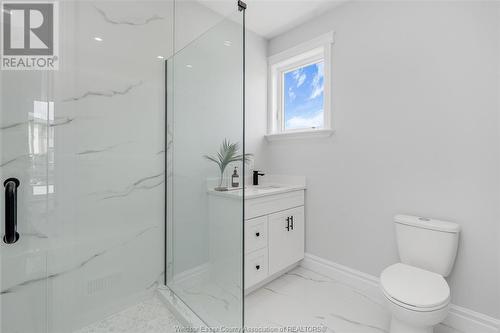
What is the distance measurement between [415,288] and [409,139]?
1.05m

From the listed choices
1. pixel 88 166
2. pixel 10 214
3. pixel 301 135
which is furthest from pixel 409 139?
pixel 10 214

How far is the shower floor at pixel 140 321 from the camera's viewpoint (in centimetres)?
149

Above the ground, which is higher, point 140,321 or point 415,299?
point 415,299

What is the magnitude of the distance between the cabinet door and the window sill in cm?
75

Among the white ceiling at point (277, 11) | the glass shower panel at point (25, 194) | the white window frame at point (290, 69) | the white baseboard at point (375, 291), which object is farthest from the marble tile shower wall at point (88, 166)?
the white baseboard at point (375, 291)

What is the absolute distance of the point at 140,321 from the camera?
1.57 m

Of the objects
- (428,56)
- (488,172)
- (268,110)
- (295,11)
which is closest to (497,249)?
(488,172)

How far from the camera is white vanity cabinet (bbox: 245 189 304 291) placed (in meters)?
1.84

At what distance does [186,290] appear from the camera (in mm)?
1663

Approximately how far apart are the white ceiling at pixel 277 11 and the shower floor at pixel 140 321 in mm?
2647

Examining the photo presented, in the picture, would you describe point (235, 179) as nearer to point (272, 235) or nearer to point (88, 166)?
point (272, 235)

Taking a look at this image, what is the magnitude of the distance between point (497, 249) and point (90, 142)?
8.90 ft

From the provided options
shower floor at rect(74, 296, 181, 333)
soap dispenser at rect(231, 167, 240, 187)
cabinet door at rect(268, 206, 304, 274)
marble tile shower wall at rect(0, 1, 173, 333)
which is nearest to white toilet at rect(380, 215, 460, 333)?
cabinet door at rect(268, 206, 304, 274)

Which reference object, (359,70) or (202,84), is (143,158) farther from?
(359,70)
